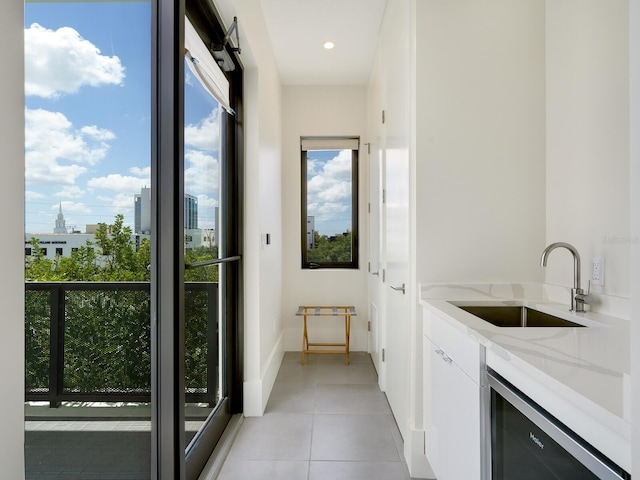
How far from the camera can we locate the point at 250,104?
267 cm

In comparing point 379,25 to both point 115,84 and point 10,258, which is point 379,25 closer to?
point 115,84

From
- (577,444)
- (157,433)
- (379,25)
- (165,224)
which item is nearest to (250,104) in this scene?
(379,25)

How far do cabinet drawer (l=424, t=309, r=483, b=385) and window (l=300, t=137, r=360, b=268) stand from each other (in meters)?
2.48

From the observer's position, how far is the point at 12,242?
609 mm

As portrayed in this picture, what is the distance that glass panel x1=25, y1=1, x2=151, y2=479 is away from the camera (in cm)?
80

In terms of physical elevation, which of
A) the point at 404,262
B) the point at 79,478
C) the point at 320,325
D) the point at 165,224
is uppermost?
the point at 165,224

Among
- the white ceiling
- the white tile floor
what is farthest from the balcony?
the white ceiling

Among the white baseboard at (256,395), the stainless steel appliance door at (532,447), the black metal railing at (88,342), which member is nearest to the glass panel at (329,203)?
the white baseboard at (256,395)

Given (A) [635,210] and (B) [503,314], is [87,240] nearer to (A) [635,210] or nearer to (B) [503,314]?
(A) [635,210]

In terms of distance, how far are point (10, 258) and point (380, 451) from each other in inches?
83.4

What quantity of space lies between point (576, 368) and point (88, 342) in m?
1.20

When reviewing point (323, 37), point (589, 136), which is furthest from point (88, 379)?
point (323, 37)

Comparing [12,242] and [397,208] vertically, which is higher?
[397,208]

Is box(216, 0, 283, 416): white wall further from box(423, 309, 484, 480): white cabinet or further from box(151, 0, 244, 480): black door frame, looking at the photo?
box(423, 309, 484, 480): white cabinet
